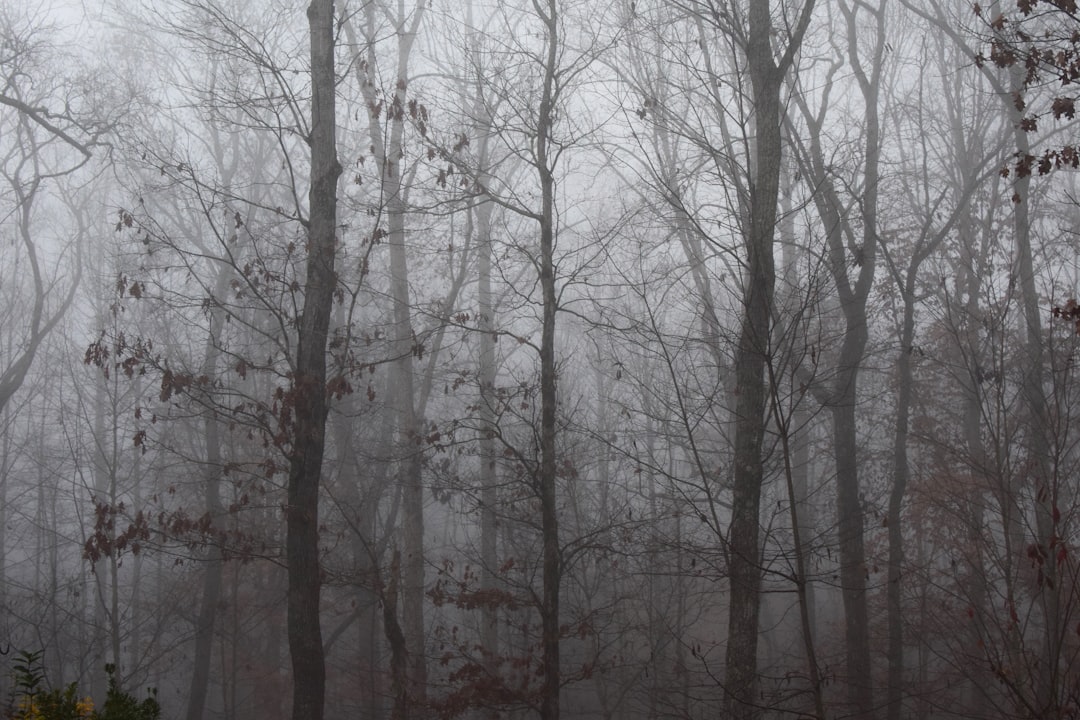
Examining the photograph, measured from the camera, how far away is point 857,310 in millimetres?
11719

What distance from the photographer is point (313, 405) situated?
7.79 meters

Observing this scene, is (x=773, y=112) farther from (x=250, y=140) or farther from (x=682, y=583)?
(x=250, y=140)

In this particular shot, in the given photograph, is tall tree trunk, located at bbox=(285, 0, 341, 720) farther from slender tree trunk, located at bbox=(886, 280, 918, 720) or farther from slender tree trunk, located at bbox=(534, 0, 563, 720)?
slender tree trunk, located at bbox=(886, 280, 918, 720)

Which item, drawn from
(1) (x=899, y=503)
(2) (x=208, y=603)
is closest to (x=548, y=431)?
(1) (x=899, y=503)

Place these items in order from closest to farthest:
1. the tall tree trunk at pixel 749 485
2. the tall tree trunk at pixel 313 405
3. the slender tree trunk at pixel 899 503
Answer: the tall tree trunk at pixel 749 485
the tall tree trunk at pixel 313 405
the slender tree trunk at pixel 899 503

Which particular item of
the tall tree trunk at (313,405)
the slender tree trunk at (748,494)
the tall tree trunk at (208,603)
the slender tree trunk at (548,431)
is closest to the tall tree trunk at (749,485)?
the slender tree trunk at (748,494)

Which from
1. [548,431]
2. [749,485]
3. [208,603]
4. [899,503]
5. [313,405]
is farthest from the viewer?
[208,603]

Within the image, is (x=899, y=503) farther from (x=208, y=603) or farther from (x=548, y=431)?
(x=208, y=603)

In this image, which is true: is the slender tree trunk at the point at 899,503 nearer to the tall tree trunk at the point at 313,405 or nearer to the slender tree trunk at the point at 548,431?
the slender tree trunk at the point at 548,431

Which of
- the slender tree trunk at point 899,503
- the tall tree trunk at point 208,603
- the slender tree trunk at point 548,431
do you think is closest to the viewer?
the slender tree trunk at point 548,431

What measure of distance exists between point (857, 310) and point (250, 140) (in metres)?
13.4

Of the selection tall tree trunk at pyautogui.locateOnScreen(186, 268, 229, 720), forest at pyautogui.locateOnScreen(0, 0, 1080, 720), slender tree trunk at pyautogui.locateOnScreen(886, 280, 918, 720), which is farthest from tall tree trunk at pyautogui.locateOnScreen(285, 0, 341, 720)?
tall tree trunk at pyautogui.locateOnScreen(186, 268, 229, 720)

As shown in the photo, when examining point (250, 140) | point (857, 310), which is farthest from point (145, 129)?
point (857, 310)

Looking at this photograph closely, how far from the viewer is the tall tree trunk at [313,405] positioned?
751 centimetres
